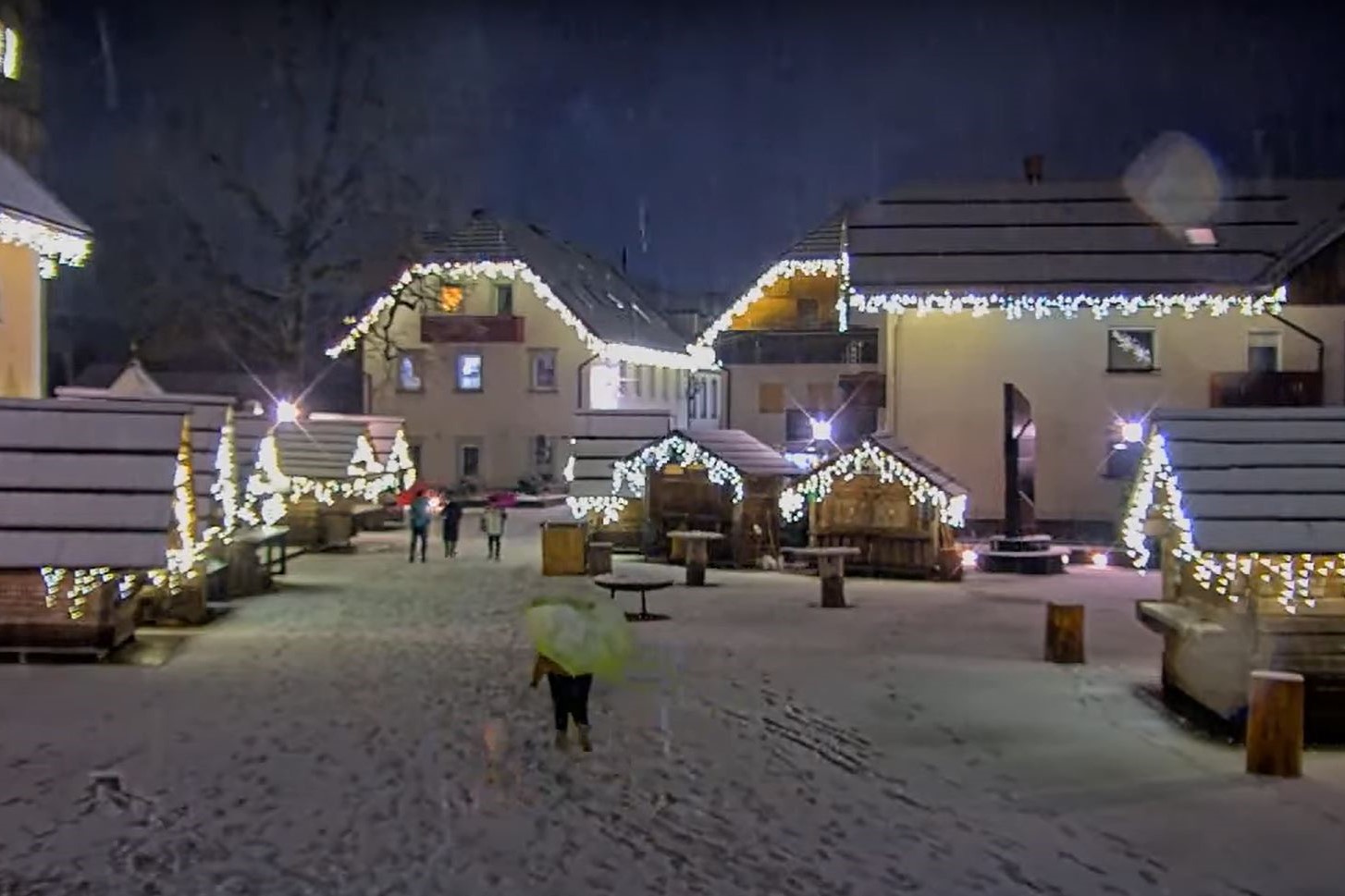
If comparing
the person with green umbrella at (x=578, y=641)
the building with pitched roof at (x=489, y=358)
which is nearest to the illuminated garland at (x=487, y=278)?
the building with pitched roof at (x=489, y=358)

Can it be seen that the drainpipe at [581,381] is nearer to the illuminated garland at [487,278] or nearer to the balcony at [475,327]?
the illuminated garland at [487,278]

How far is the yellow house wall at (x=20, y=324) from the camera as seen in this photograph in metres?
26.4

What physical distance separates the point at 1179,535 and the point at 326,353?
36.2m

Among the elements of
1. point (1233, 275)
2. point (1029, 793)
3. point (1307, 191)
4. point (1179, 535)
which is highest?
point (1307, 191)

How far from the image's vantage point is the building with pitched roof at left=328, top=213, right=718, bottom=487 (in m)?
48.7

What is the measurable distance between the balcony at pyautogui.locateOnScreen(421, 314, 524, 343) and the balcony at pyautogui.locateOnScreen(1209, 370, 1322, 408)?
23.9m

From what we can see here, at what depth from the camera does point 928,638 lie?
66.5ft

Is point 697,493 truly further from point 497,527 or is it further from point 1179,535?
point 1179,535

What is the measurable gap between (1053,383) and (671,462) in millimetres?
8892

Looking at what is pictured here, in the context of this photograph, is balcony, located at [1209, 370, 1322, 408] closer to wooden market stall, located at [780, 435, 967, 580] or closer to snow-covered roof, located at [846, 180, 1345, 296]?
snow-covered roof, located at [846, 180, 1345, 296]

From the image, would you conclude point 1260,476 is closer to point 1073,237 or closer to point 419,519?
point 419,519

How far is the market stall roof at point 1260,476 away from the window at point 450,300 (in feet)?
118

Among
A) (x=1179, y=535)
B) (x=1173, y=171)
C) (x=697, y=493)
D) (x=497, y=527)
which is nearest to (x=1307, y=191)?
(x=1173, y=171)

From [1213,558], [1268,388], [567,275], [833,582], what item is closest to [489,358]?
[567,275]
